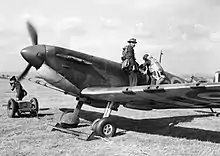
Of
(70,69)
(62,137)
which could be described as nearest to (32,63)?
(70,69)

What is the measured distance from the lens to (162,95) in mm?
6613

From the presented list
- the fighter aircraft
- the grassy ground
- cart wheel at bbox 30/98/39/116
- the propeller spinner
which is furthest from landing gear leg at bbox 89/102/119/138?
cart wheel at bbox 30/98/39/116

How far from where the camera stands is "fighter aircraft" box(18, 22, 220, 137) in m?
6.94

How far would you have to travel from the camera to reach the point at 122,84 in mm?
8383

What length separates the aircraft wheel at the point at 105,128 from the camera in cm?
725

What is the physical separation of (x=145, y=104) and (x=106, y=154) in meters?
2.80

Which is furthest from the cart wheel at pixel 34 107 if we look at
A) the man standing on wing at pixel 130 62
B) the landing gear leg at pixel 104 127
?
the man standing on wing at pixel 130 62

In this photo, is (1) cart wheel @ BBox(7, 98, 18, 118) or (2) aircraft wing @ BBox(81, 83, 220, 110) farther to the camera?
(1) cart wheel @ BBox(7, 98, 18, 118)

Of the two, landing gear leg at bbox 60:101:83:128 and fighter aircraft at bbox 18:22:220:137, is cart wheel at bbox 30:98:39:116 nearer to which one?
landing gear leg at bbox 60:101:83:128

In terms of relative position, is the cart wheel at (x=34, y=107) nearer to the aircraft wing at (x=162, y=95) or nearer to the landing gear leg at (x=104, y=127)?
the aircraft wing at (x=162, y=95)

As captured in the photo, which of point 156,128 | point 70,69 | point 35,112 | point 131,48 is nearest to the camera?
point 70,69

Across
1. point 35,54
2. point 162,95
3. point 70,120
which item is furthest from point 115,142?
point 35,54

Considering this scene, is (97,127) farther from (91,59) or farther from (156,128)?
(156,128)

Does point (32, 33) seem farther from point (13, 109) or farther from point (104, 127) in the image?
point (104, 127)
